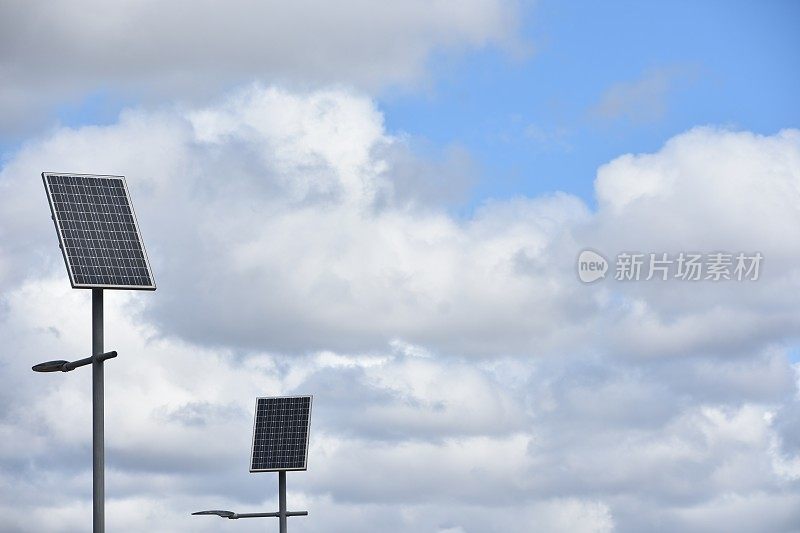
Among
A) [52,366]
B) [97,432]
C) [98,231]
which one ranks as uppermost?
[98,231]

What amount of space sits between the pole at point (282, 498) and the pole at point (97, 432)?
2247 cm

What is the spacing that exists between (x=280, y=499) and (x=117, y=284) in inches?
A: 888

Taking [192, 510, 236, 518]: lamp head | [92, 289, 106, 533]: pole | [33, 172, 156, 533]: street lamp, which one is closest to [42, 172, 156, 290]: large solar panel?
[33, 172, 156, 533]: street lamp

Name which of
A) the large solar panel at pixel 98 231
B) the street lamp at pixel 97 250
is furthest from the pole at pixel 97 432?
the large solar panel at pixel 98 231

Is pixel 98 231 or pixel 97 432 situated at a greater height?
pixel 98 231

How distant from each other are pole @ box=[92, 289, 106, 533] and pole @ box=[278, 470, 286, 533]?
22.5 metres

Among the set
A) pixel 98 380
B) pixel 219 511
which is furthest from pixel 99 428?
pixel 219 511

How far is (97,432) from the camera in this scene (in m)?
22.8

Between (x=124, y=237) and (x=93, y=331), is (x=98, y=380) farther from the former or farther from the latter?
(x=124, y=237)

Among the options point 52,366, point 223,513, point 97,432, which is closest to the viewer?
point 97,432

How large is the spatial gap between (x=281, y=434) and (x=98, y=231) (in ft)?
73.9

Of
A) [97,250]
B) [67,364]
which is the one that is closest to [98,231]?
[97,250]

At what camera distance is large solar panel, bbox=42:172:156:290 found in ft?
78.6

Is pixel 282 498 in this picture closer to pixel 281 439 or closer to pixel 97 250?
pixel 281 439
